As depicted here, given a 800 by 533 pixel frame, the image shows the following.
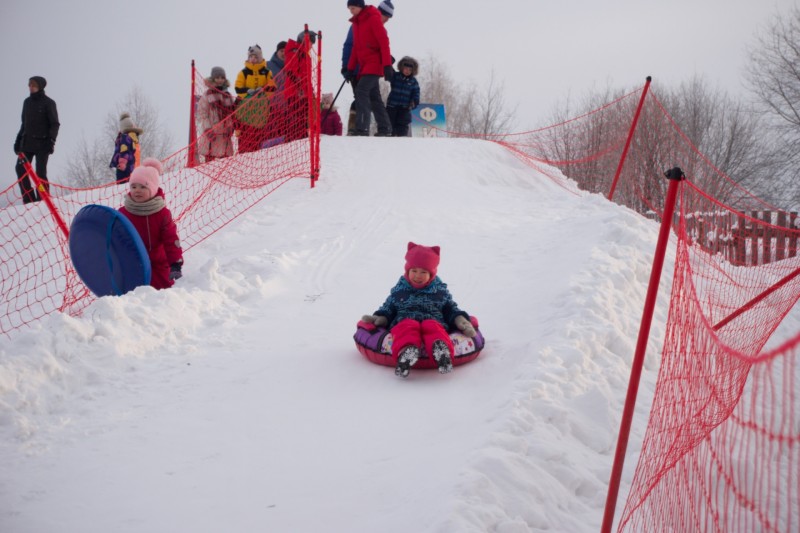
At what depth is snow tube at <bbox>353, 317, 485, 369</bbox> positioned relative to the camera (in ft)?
12.2

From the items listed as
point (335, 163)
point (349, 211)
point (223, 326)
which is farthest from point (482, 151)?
point (223, 326)

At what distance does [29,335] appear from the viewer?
134 inches

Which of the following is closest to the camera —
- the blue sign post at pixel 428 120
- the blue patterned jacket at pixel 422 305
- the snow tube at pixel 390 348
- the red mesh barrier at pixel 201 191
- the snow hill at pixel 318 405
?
the snow hill at pixel 318 405

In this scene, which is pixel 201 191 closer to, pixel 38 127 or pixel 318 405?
pixel 38 127

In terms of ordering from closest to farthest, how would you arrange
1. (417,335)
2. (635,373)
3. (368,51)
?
(635,373) < (417,335) < (368,51)

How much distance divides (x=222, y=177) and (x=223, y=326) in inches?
A: 192

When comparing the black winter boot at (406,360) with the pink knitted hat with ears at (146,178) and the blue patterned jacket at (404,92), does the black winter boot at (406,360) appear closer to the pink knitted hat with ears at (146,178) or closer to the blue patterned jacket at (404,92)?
the pink knitted hat with ears at (146,178)

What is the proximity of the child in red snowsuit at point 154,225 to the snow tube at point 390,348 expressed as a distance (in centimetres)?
241

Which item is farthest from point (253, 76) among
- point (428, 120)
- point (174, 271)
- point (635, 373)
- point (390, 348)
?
point (635, 373)

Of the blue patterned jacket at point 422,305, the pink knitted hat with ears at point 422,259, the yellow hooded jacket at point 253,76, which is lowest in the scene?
the blue patterned jacket at point 422,305

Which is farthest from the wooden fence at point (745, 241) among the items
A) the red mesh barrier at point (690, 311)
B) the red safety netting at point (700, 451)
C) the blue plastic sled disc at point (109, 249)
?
the blue plastic sled disc at point (109, 249)

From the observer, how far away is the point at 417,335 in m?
3.69

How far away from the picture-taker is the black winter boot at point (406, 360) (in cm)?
354

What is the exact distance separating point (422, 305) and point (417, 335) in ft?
1.05
